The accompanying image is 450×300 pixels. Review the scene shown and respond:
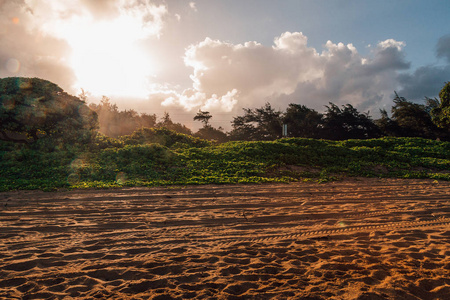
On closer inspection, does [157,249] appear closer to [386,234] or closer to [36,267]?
[36,267]

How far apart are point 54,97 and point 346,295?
616 inches

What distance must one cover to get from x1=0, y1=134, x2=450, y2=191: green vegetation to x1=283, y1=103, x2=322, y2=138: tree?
13.1 m

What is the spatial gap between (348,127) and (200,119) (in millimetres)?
21114

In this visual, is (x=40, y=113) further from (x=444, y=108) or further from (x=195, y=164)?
(x=444, y=108)

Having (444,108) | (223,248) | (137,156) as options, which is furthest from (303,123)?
(223,248)

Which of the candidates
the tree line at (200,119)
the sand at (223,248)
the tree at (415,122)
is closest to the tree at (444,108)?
the tree line at (200,119)

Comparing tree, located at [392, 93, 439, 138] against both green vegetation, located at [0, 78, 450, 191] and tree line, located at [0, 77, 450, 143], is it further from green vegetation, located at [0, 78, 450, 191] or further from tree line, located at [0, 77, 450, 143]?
green vegetation, located at [0, 78, 450, 191]

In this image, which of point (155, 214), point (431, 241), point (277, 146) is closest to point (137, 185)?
point (155, 214)

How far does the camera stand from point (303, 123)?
3084 cm

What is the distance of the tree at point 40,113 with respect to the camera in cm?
1257

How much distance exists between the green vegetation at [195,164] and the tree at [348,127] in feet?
41.6

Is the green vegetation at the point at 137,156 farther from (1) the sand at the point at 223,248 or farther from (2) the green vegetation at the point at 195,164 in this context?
(1) the sand at the point at 223,248

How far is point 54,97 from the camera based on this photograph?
13.6 m

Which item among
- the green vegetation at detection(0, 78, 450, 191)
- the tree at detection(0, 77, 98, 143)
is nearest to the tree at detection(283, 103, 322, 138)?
the green vegetation at detection(0, 78, 450, 191)
